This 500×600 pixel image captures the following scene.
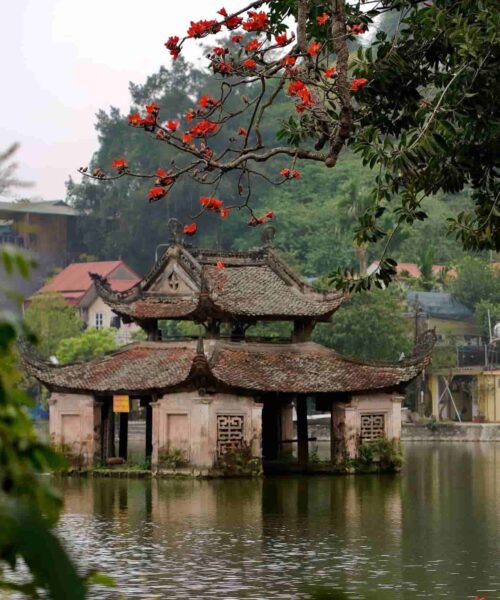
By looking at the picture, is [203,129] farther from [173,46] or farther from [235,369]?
[235,369]

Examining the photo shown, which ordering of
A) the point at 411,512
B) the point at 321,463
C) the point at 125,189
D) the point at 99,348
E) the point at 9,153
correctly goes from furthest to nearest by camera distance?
the point at 125,189, the point at 99,348, the point at 321,463, the point at 411,512, the point at 9,153

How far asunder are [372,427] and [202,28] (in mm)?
34598

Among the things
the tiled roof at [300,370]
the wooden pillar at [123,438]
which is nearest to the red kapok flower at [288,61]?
the tiled roof at [300,370]

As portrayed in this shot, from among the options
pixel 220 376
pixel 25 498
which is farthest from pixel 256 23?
pixel 220 376

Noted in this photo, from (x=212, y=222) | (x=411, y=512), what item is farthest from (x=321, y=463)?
(x=212, y=222)

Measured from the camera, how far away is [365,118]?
17281 mm

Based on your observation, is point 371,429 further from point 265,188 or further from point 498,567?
point 265,188

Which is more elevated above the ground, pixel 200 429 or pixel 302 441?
pixel 200 429

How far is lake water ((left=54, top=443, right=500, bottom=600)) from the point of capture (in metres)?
20.9

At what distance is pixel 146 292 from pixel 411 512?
1849cm

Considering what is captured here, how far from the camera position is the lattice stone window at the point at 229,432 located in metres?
45.2

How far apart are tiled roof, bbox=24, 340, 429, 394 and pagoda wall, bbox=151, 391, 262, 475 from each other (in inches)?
27.6

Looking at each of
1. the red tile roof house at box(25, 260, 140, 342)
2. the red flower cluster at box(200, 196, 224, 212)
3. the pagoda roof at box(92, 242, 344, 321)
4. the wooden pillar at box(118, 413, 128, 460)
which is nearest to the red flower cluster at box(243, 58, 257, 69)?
the red flower cluster at box(200, 196, 224, 212)

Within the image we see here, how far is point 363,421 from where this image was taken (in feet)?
158
